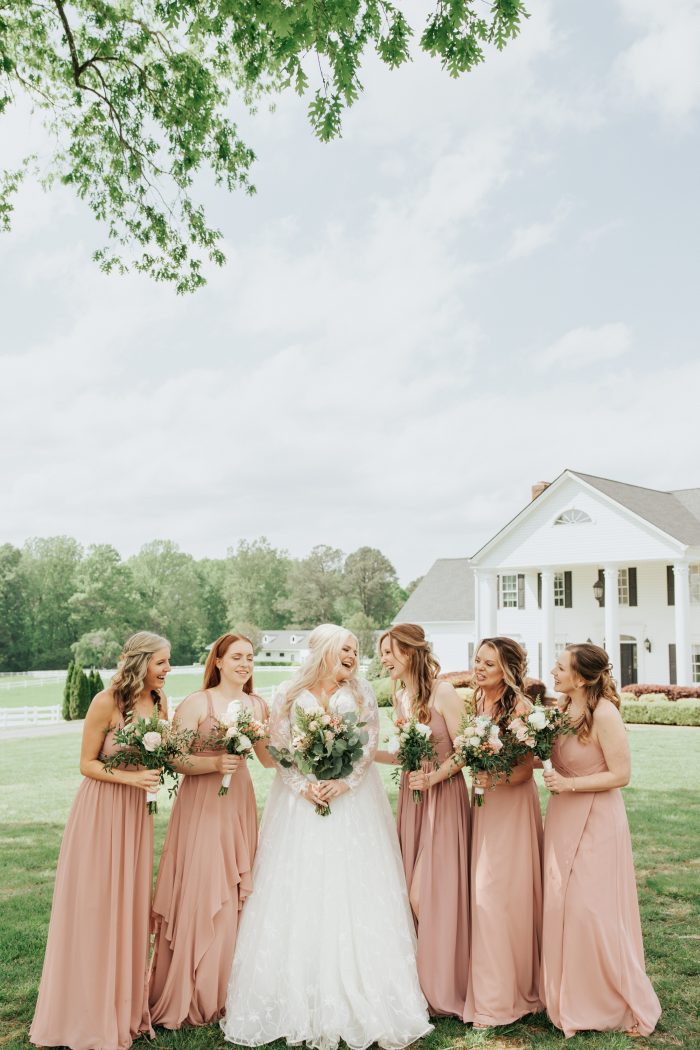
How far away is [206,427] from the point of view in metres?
98.4

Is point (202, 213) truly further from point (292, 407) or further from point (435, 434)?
point (292, 407)

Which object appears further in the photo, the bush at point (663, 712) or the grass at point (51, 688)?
the grass at point (51, 688)

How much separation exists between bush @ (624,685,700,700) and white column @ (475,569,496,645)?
9279mm

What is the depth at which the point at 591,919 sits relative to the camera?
4.88 metres

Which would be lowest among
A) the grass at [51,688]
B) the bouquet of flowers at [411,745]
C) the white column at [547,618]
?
the grass at [51,688]

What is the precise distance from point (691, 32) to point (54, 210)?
9.82 meters

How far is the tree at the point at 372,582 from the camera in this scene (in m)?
108

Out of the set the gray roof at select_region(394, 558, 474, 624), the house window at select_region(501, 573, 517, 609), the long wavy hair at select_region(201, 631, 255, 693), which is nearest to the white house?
the gray roof at select_region(394, 558, 474, 624)

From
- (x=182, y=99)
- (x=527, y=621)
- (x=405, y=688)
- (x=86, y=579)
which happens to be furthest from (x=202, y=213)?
(x=86, y=579)

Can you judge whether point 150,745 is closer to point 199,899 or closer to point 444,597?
point 199,899

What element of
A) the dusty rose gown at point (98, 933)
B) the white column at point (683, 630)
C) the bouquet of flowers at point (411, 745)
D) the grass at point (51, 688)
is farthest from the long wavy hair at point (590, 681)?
the grass at point (51, 688)

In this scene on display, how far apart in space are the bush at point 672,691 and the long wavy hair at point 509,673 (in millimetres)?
25333

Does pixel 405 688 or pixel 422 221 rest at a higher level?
pixel 422 221

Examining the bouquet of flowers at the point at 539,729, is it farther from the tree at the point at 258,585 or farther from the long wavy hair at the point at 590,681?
the tree at the point at 258,585
